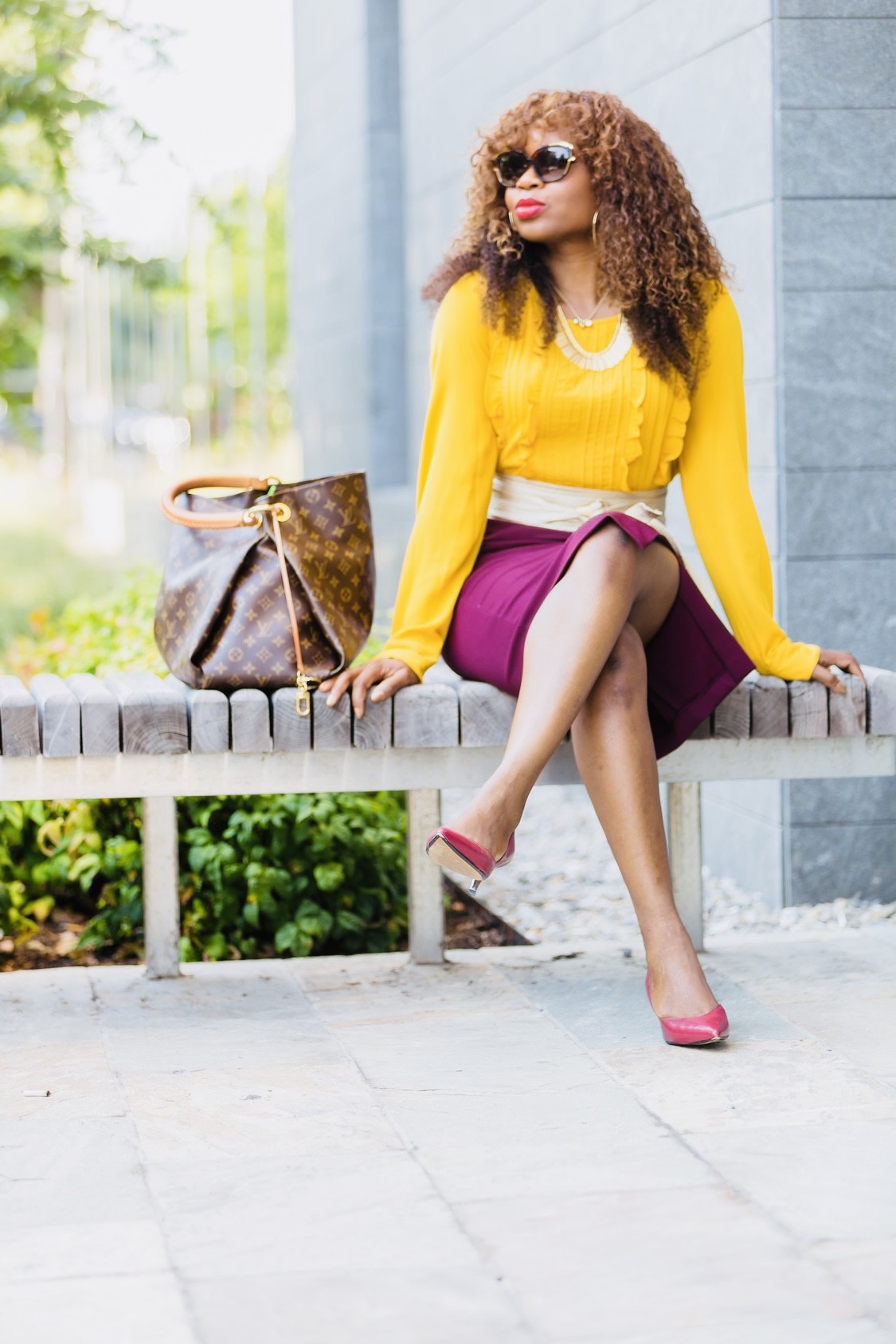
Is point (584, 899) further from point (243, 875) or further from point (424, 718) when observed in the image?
point (424, 718)

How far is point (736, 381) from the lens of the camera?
11.9 feet

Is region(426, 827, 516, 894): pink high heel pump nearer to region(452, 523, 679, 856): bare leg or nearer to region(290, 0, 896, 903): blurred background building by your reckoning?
region(452, 523, 679, 856): bare leg

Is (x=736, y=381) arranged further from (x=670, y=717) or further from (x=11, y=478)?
(x=11, y=478)

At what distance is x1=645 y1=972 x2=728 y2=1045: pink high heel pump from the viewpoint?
10.1 ft

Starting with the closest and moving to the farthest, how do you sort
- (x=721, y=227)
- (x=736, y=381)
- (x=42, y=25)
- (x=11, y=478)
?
(x=736, y=381)
(x=721, y=227)
(x=42, y=25)
(x=11, y=478)

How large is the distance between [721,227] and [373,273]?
12.4 feet

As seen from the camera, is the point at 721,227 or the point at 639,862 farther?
the point at 721,227

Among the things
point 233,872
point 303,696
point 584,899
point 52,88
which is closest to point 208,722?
point 303,696

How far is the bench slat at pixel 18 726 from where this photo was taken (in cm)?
330

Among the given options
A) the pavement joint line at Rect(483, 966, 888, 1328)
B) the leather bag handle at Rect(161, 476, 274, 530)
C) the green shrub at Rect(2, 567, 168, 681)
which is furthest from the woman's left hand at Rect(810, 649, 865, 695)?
the green shrub at Rect(2, 567, 168, 681)

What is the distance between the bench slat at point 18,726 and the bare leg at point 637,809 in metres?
0.99

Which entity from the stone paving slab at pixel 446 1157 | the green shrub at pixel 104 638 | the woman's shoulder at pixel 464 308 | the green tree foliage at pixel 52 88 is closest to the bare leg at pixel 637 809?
the stone paving slab at pixel 446 1157

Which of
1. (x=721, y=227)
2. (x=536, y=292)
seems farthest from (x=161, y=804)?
(x=721, y=227)

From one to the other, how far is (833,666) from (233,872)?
4.67 feet
